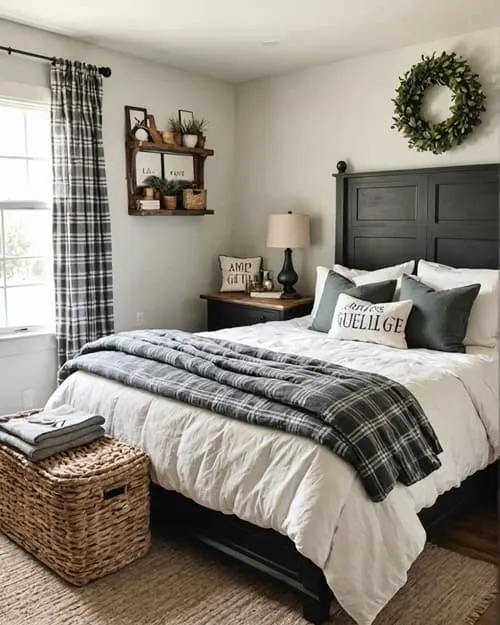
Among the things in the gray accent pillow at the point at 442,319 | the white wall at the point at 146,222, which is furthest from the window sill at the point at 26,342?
the gray accent pillow at the point at 442,319

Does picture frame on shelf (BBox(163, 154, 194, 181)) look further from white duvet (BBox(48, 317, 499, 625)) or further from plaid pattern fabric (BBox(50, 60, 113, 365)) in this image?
white duvet (BBox(48, 317, 499, 625))

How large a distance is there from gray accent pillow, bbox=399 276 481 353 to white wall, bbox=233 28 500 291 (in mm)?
1026

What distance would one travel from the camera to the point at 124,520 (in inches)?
106

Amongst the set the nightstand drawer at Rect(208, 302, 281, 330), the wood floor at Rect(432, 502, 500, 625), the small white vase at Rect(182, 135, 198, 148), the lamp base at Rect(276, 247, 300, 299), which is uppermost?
the small white vase at Rect(182, 135, 198, 148)

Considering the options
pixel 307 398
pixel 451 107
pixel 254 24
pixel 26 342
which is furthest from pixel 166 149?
pixel 307 398

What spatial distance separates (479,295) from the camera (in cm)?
356

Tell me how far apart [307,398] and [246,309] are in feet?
7.73

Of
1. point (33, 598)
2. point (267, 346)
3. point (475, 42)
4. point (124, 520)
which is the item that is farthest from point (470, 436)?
point (475, 42)

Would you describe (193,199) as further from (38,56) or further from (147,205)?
(38,56)

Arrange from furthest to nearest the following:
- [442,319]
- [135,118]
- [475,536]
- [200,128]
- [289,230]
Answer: [200,128]
[289,230]
[135,118]
[442,319]
[475,536]

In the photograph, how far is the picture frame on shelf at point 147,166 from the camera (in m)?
4.68

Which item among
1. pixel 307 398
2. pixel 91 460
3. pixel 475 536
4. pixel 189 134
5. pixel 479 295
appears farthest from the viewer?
pixel 189 134

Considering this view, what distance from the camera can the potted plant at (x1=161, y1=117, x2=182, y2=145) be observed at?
480 cm

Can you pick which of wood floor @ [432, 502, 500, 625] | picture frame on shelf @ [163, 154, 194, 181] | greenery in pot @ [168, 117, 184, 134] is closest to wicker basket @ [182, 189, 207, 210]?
picture frame on shelf @ [163, 154, 194, 181]
